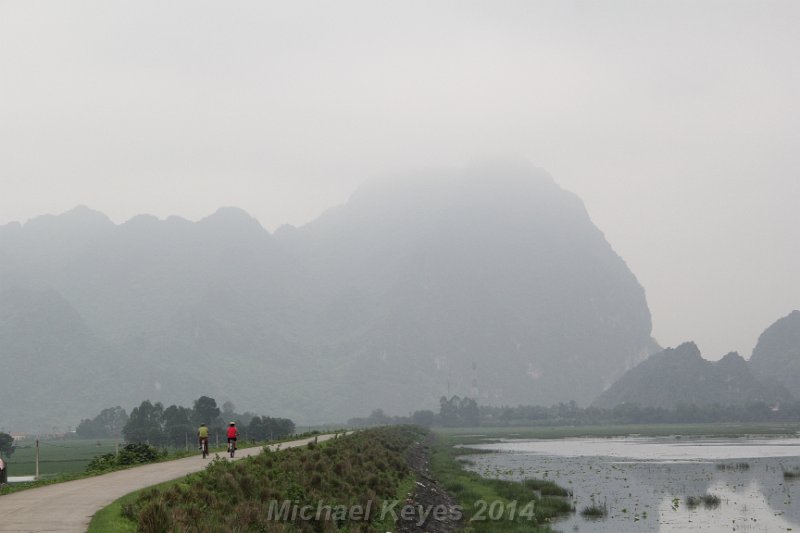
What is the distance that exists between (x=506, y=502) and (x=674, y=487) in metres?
18.3

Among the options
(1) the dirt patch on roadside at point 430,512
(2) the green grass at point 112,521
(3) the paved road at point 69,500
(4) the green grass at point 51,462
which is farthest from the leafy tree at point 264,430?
(2) the green grass at point 112,521

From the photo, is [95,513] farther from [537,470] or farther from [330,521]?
[537,470]

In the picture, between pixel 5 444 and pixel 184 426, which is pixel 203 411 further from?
pixel 5 444

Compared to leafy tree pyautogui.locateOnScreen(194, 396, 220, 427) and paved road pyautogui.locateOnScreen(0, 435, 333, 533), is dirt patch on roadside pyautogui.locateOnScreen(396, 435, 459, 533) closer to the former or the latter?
paved road pyautogui.locateOnScreen(0, 435, 333, 533)

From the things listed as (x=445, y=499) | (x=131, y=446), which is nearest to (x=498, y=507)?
(x=445, y=499)

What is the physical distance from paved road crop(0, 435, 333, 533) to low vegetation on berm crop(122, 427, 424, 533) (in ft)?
4.88

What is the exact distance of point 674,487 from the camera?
6075 cm

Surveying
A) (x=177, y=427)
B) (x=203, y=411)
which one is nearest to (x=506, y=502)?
(x=177, y=427)

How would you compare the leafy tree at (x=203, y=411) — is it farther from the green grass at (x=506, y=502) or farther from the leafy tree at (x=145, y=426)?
the green grass at (x=506, y=502)

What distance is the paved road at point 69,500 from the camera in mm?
22234

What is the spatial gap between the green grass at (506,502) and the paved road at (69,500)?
1403cm

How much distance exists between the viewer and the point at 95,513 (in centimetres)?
2398

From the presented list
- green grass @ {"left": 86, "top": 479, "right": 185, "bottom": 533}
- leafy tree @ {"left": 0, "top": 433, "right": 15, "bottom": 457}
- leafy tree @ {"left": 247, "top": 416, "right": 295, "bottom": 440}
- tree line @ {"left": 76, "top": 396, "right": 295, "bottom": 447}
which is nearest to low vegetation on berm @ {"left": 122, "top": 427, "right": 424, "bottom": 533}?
green grass @ {"left": 86, "top": 479, "right": 185, "bottom": 533}

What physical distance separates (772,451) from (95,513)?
9464 centimetres
